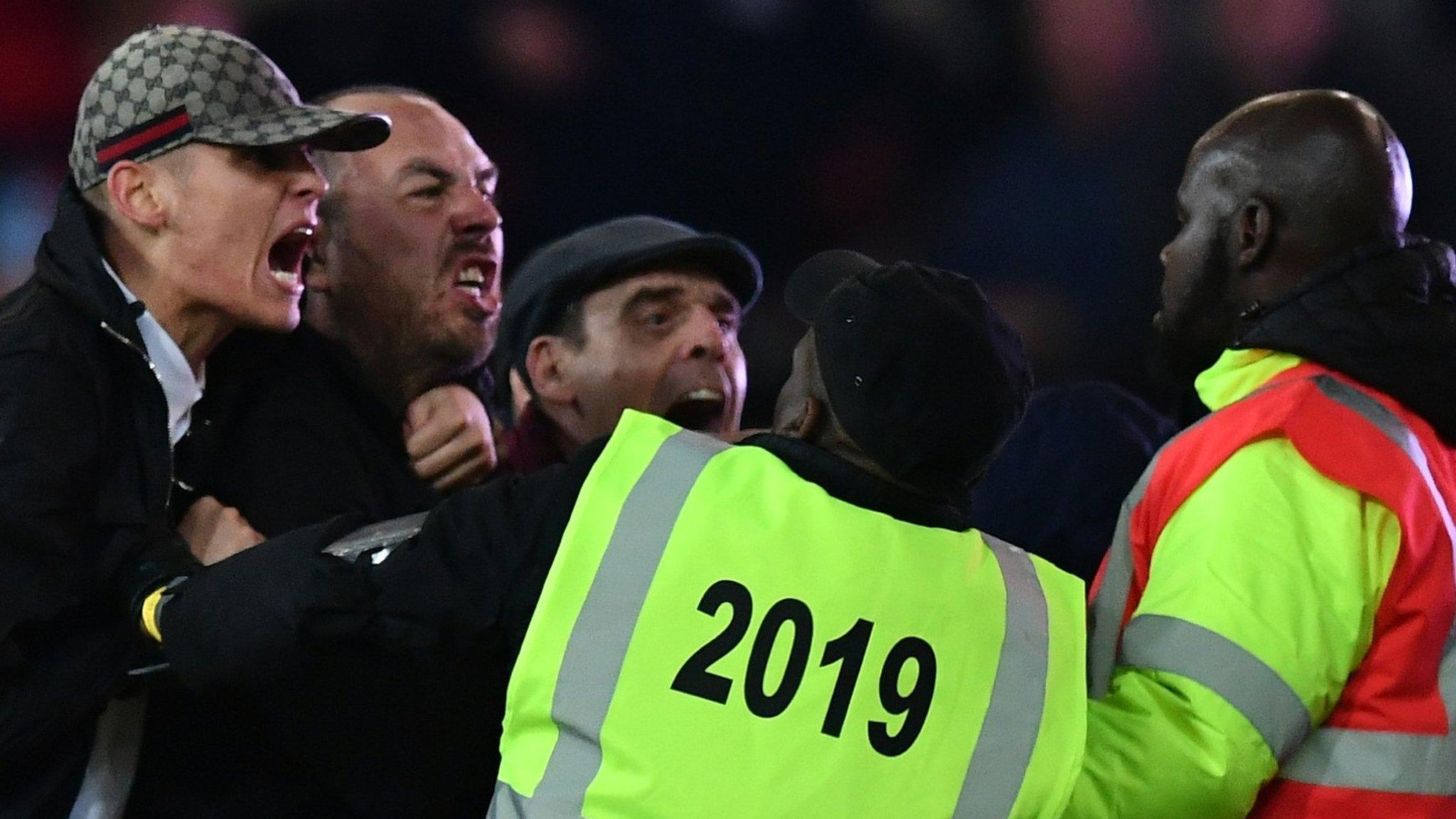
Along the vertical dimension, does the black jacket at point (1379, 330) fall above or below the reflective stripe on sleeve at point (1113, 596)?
above

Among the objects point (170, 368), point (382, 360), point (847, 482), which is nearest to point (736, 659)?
point (847, 482)

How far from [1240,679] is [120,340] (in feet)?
4.11

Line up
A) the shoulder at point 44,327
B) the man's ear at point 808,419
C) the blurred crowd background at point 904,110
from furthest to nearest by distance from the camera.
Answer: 1. the blurred crowd background at point 904,110
2. the shoulder at point 44,327
3. the man's ear at point 808,419

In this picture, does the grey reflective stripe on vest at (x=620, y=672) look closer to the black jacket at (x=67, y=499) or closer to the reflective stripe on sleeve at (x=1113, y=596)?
the reflective stripe on sleeve at (x=1113, y=596)

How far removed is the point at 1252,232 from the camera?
6.39 feet

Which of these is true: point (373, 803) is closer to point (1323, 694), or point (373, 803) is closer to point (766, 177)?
point (1323, 694)

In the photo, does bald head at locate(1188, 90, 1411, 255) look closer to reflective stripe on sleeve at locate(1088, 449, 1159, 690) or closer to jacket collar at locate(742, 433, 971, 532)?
reflective stripe on sleeve at locate(1088, 449, 1159, 690)

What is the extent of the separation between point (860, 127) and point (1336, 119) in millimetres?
3089

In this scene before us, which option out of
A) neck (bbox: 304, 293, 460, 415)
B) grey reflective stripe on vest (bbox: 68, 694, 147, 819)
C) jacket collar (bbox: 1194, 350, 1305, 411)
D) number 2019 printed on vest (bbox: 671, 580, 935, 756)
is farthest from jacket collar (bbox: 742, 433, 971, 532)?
neck (bbox: 304, 293, 460, 415)

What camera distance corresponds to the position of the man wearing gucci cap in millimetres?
1688

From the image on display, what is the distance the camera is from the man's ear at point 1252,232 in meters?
1.93

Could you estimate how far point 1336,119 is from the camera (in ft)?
6.39

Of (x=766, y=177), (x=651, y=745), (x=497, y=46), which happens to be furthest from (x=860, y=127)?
(x=651, y=745)

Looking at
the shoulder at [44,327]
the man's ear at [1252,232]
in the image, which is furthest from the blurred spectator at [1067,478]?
the shoulder at [44,327]
